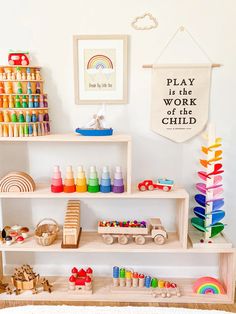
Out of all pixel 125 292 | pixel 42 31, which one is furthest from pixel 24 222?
pixel 42 31

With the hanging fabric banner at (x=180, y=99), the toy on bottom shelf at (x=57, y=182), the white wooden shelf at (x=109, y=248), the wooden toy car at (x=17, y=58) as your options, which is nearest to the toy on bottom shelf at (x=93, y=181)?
the toy on bottom shelf at (x=57, y=182)

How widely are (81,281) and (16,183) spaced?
2.35ft

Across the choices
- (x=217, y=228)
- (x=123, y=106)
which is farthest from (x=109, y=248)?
(x=123, y=106)

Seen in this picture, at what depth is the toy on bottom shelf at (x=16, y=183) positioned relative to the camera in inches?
80.7

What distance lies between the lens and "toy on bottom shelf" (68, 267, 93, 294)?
215 centimetres

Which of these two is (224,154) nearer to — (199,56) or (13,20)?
(199,56)

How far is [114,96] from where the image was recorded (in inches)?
84.4

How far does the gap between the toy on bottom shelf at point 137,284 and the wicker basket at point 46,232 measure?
1.40 ft

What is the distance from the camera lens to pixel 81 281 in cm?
218

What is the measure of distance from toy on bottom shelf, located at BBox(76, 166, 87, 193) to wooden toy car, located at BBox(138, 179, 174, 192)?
32 cm

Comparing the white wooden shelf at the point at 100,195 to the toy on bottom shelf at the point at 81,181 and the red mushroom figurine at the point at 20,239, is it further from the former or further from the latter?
the red mushroom figurine at the point at 20,239

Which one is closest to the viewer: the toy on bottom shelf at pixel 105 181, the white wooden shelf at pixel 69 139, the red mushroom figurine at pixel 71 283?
the white wooden shelf at pixel 69 139

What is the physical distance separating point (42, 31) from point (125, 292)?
1.62 m

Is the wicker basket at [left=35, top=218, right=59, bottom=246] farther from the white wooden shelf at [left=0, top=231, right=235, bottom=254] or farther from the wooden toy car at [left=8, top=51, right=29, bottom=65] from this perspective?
the wooden toy car at [left=8, top=51, right=29, bottom=65]
